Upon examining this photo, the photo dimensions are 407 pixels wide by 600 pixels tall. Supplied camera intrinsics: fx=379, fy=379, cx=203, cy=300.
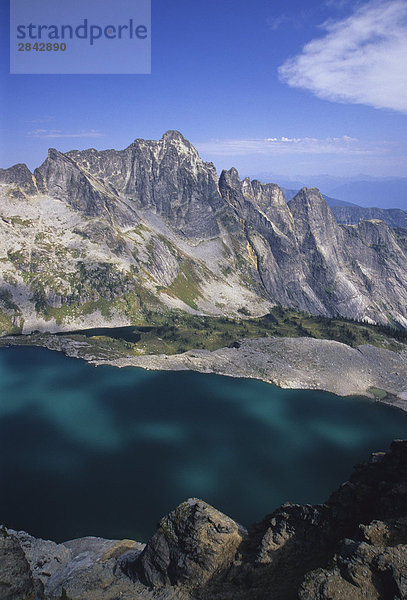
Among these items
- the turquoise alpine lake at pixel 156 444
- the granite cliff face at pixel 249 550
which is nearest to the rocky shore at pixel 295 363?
the turquoise alpine lake at pixel 156 444

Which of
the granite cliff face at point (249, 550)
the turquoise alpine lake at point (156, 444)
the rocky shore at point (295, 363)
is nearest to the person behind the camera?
the granite cliff face at point (249, 550)

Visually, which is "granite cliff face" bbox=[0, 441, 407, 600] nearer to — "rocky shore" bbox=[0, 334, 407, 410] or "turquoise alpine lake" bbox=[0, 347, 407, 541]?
"turquoise alpine lake" bbox=[0, 347, 407, 541]

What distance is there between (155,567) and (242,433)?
70547 millimetres

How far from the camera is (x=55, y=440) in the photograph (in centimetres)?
9838

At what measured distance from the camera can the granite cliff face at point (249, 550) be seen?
30.9 meters

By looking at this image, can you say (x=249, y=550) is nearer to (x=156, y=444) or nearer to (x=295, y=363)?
(x=156, y=444)

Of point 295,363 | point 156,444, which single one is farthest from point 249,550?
point 295,363

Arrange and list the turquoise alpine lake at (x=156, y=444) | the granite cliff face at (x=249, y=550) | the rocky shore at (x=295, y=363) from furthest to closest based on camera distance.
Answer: the rocky shore at (x=295, y=363) → the turquoise alpine lake at (x=156, y=444) → the granite cliff face at (x=249, y=550)

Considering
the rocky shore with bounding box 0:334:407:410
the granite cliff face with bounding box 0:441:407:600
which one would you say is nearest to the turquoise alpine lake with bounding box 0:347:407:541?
the rocky shore with bounding box 0:334:407:410

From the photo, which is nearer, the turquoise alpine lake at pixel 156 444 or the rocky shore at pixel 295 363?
the turquoise alpine lake at pixel 156 444

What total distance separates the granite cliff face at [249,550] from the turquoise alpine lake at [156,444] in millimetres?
30925

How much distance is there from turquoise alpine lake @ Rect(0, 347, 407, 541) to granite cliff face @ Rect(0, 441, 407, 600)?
3093 centimetres

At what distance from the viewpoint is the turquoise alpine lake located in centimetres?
7519

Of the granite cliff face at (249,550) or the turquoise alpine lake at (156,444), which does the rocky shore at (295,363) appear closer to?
the turquoise alpine lake at (156,444)
